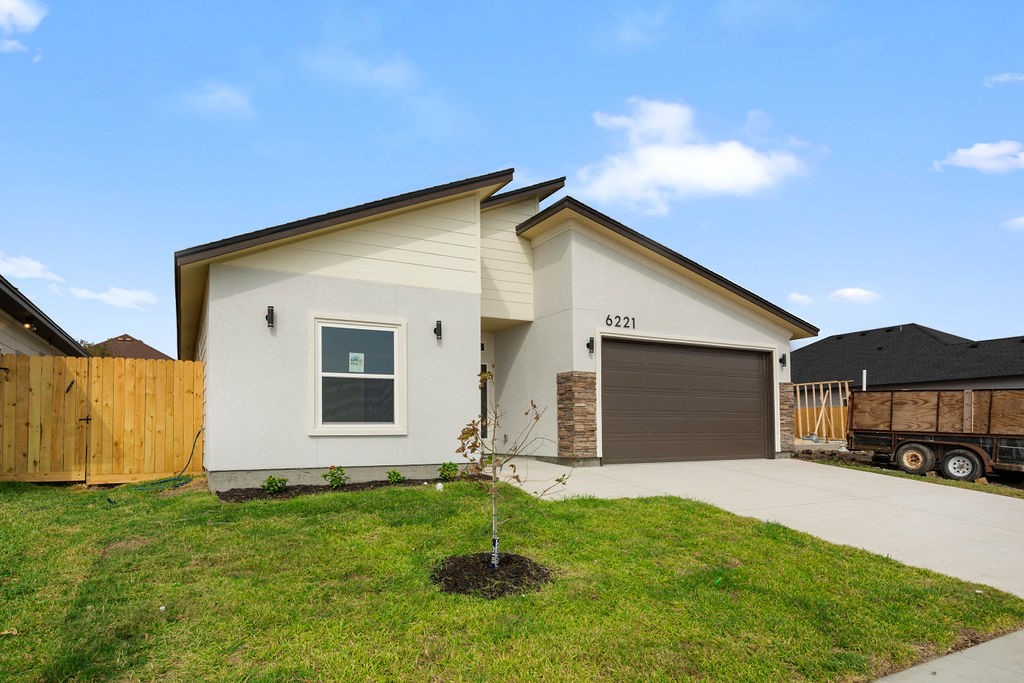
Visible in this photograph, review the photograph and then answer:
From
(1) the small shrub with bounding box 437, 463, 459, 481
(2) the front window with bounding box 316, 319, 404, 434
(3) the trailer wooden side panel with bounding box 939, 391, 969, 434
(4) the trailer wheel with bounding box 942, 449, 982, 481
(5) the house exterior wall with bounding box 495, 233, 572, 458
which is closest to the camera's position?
(2) the front window with bounding box 316, 319, 404, 434

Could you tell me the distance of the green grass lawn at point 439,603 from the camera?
3.31 m

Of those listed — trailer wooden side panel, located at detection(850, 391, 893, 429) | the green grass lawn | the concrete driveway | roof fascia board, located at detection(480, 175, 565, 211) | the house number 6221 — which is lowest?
the concrete driveway

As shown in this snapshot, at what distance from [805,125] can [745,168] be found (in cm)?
338

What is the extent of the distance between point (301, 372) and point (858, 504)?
8.19m

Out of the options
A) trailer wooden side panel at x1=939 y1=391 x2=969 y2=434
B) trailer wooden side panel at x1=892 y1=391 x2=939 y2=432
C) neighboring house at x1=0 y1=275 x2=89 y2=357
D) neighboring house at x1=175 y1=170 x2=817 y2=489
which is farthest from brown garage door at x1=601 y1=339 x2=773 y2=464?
neighboring house at x1=0 y1=275 x2=89 y2=357

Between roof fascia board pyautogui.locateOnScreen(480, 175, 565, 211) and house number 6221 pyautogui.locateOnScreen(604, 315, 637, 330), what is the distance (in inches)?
126

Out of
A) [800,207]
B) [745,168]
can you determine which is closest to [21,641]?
[800,207]

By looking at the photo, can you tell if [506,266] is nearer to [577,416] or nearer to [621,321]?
[621,321]

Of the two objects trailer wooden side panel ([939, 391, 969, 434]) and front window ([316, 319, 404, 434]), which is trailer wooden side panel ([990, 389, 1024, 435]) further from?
front window ([316, 319, 404, 434])

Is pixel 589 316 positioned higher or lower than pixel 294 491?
higher

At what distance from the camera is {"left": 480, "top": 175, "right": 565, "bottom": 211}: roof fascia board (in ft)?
39.3

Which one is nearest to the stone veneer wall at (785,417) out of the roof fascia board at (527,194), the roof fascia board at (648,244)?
the roof fascia board at (648,244)

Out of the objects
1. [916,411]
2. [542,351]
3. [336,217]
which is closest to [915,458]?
[916,411]

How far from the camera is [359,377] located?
8977 millimetres
